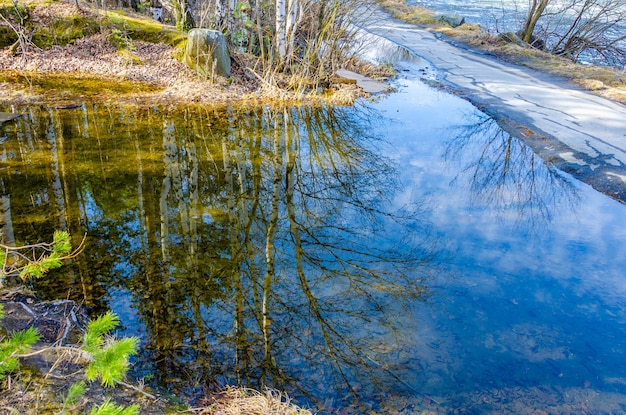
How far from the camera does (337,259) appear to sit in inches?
219

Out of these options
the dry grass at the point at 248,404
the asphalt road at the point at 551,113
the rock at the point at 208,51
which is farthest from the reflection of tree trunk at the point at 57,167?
the asphalt road at the point at 551,113

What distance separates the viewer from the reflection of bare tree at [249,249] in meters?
4.11

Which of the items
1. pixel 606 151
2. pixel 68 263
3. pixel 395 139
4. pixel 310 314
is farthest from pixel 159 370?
pixel 606 151

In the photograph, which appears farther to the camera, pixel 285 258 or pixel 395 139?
pixel 395 139

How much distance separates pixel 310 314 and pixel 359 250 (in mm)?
1354

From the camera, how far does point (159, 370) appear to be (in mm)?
3863

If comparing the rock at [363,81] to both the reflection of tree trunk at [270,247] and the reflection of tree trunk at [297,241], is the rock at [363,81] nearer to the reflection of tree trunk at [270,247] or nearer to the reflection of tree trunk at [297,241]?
the reflection of tree trunk at [297,241]

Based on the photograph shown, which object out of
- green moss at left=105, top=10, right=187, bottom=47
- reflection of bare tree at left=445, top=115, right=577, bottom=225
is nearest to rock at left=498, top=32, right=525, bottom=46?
reflection of bare tree at left=445, top=115, right=577, bottom=225

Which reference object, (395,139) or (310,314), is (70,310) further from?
(395,139)

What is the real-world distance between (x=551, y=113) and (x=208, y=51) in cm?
812

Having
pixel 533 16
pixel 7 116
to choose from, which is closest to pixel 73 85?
pixel 7 116

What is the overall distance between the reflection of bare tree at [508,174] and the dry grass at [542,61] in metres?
4.73

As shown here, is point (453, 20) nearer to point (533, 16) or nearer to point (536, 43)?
point (536, 43)

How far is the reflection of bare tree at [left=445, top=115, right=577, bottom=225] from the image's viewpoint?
7053mm
